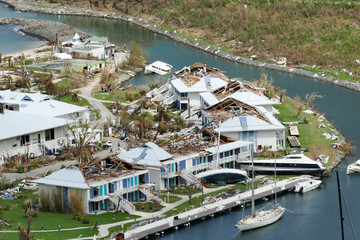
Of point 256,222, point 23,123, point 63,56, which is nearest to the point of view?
point 256,222

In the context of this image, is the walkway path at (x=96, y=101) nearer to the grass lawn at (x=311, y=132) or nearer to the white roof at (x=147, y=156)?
the white roof at (x=147, y=156)

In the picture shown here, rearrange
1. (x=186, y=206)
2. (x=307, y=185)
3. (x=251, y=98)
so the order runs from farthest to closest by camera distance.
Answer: (x=251, y=98), (x=307, y=185), (x=186, y=206)

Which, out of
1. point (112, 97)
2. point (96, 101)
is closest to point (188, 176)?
point (96, 101)

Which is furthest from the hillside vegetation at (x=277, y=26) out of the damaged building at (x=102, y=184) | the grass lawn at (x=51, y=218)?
the grass lawn at (x=51, y=218)

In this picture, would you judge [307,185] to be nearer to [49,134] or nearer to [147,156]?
[147,156]

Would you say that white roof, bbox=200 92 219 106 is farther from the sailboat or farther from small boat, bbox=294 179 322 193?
the sailboat

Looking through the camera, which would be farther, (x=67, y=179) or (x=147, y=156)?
(x=147, y=156)

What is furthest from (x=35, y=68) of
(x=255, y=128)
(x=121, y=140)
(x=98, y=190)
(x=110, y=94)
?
(x=98, y=190)
